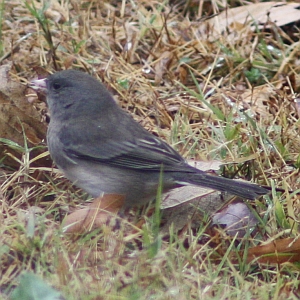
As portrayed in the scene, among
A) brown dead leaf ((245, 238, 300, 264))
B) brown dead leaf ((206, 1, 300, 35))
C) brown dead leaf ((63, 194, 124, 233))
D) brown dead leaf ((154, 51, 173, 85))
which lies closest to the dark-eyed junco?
brown dead leaf ((63, 194, 124, 233))

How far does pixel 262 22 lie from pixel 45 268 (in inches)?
105

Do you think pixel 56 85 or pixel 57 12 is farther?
pixel 57 12

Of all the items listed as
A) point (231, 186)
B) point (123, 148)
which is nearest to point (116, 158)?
point (123, 148)

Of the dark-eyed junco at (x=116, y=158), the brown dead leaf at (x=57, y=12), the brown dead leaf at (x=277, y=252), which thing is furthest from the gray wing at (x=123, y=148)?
the brown dead leaf at (x=57, y=12)

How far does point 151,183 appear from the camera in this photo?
3148 millimetres

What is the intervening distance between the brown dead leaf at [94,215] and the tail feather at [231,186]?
1.04 feet

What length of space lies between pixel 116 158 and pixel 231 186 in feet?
1.77

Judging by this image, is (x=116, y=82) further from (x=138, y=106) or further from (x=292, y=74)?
(x=292, y=74)

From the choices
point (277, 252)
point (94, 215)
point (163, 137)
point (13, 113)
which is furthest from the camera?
point (163, 137)

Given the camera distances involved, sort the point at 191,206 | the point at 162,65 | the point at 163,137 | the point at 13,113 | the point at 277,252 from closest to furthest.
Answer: the point at 277,252 → the point at 191,206 → the point at 13,113 → the point at 163,137 → the point at 162,65

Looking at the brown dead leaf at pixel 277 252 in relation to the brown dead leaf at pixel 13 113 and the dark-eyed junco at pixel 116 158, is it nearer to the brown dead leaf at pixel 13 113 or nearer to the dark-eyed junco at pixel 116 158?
the dark-eyed junco at pixel 116 158

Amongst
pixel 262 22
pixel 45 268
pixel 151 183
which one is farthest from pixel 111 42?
pixel 45 268

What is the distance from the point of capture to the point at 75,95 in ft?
11.4

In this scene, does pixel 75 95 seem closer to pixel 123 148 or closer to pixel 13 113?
pixel 13 113
